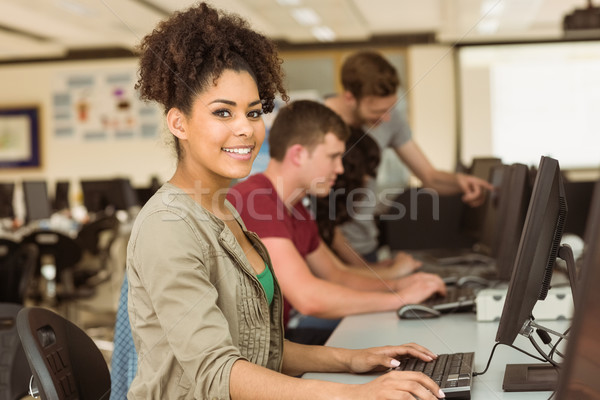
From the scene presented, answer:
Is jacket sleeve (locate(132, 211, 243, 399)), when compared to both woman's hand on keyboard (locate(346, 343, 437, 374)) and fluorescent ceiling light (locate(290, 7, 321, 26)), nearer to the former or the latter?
woman's hand on keyboard (locate(346, 343, 437, 374))

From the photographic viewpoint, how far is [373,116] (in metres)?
2.95

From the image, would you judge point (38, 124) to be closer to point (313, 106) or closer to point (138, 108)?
point (138, 108)

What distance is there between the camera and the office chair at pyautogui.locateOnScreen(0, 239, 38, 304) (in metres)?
3.33

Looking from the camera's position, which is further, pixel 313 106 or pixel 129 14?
pixel 129 14

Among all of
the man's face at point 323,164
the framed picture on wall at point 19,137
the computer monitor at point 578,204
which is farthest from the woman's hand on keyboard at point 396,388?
the framed picture on wall at point 19,137

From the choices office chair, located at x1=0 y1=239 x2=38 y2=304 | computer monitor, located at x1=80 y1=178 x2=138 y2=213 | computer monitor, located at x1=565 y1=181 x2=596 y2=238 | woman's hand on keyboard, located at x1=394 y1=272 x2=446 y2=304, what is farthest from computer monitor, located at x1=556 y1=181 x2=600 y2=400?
computer monitor, located at x1=80 y1=178 x2=138 y2=213

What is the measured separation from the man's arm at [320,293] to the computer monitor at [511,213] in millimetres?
202

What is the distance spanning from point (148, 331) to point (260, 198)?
88 cm

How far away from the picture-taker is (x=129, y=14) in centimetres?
775

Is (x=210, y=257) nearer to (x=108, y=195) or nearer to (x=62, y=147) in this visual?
(x=108, y=195)

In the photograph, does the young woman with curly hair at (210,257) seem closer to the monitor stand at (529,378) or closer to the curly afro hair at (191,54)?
the curly afro hair at (191,54)

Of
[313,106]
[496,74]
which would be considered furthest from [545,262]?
[496,74]

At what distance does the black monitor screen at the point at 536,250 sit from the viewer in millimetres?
1140

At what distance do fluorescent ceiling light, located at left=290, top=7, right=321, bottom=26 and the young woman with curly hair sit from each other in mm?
6785
